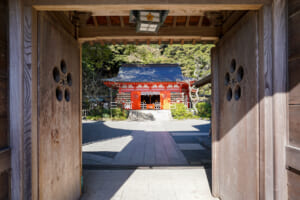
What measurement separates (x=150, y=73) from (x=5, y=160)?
17905 millimetres

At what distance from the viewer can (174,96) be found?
58.3 feet

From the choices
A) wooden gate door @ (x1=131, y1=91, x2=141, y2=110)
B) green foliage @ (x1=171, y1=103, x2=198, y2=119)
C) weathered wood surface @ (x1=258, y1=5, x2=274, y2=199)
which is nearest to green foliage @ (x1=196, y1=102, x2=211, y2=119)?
green foliage @ (x1=171, y1=103, x2=198, y2=119)

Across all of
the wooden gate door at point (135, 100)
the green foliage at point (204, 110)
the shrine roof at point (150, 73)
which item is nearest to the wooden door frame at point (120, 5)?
the green foliage at point (204, 110)

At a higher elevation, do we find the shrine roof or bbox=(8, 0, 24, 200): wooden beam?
the shrine roof

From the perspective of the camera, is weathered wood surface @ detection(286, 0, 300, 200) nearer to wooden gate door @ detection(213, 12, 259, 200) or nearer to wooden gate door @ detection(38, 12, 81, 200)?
wooden gate door @ detection(213, 12, 259, 200)

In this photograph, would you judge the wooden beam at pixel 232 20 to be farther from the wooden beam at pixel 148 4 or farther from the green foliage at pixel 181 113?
the green foliage at pixel 181 113

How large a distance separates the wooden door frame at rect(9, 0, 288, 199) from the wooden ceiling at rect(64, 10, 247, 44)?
0.85 meters

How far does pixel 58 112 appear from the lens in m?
1.72

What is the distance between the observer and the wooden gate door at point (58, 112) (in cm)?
145

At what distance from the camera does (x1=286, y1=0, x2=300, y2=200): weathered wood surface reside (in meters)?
1.14

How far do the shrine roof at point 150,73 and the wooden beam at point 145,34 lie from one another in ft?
45.6

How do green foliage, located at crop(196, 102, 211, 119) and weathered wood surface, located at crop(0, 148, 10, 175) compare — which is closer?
weathered wood surface, located at crop(0, 148, 10, 175)

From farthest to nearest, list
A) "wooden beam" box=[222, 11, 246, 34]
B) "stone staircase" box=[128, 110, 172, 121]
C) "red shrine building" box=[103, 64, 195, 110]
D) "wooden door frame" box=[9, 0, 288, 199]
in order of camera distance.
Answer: "red shrine building" box=[103, 64, 195, 110]
"stone staircase" box=[128, 110, 172, 121]
"wooden beam" box=[222, 11, 246, 34]
"wooden door frame" box=[9, 0, 288, 199]

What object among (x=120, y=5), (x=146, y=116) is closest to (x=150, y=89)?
(x=146, y=116)
